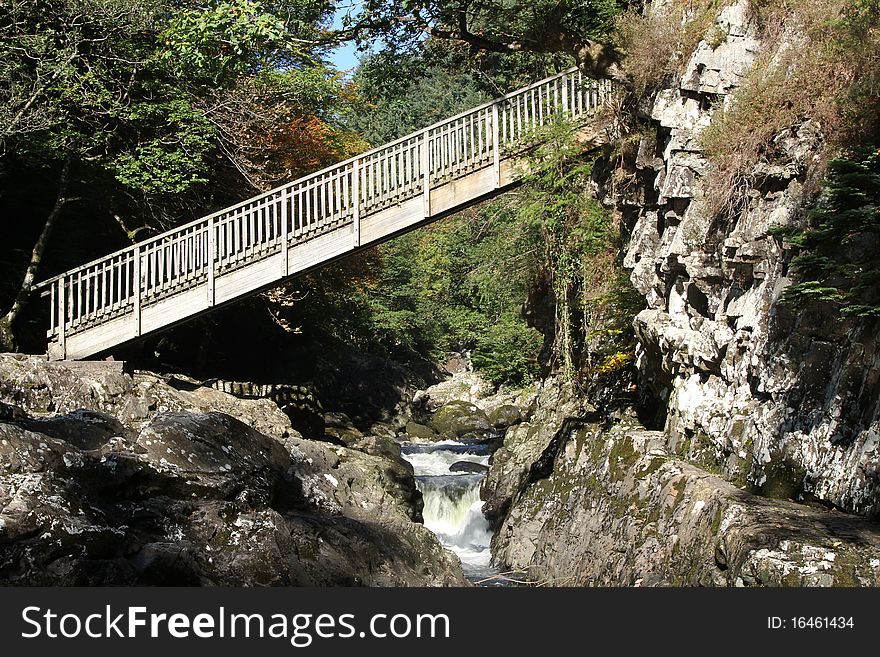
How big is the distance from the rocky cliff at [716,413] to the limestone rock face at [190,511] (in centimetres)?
252

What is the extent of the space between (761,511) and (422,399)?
26846mm

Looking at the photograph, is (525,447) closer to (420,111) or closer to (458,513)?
(458,513)

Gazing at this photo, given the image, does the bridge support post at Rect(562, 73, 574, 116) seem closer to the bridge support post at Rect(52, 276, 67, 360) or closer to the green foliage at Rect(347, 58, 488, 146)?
the bridge support post at Rect(52, 276, 67, 360)

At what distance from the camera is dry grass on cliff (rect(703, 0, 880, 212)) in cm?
880

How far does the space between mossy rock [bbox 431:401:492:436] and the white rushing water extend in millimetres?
6908

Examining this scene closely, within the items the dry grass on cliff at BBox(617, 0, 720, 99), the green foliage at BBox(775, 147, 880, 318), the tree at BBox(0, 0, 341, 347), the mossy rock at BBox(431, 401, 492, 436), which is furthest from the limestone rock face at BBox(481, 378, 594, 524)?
the mossy rock at BBox(431, 401, 492, 436)

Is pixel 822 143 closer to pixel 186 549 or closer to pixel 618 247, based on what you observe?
pixel 618 247

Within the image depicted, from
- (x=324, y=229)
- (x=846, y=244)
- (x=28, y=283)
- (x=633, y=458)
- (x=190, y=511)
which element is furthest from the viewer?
(x=28, y=283)

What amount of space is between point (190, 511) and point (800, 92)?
7.97 metres

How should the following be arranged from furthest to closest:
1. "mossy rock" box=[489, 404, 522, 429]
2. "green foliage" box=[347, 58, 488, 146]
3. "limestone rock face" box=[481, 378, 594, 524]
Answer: "green foliage" box=[347, 58, 488, 146] → "mossy rock" box=[489, 404, 522, 429] → "limestone rock face" box=[481, 378, 594, 524]

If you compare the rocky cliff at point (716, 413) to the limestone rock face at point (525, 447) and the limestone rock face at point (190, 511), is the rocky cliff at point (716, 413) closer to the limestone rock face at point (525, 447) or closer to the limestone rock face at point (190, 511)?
the limestone rock face at point (525, 447)

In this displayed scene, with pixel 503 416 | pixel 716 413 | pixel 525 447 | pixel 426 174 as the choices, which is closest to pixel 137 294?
pixel 426 174

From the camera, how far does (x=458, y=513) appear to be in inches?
714

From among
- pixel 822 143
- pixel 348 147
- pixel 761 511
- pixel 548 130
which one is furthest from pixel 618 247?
pixel 348 147
